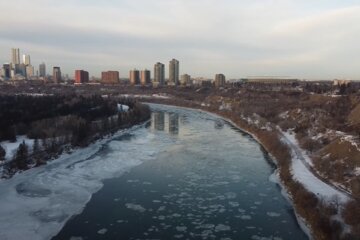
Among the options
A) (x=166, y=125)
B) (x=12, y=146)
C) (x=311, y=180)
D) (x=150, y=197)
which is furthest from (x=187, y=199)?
(x=166, y=125)

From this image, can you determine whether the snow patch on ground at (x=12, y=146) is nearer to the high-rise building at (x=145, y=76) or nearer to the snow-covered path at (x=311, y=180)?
the snow-covered path at (x=311, y=180)

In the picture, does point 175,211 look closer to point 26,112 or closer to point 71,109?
point 26,112

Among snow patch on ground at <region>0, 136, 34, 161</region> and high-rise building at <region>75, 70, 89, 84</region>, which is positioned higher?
high-rise building at <region>75, 70, 89, 84</region>

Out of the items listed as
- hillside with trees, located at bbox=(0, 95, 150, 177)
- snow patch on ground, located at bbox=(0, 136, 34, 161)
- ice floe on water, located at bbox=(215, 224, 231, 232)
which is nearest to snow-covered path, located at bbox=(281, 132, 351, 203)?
ice floe on water, located at bbox=(215, 224, 231, 232)

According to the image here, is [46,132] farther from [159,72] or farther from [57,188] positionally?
[159,72]

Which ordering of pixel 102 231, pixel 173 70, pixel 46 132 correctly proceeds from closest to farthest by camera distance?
pixel 102 231 → pixel 46 132 → pixel 173 70

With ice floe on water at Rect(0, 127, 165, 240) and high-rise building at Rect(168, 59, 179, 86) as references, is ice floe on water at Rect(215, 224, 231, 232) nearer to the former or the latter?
ice floe on water at Rect(0, 127, 165, 240)

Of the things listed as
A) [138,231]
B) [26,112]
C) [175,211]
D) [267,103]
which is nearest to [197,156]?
[175,211]
